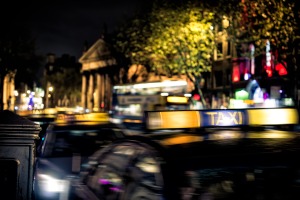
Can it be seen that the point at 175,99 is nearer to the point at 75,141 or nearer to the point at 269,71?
the point at 269,71

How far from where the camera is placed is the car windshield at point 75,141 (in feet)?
30.8

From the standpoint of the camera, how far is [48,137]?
31.6ft

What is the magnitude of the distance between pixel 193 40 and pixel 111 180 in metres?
31.0

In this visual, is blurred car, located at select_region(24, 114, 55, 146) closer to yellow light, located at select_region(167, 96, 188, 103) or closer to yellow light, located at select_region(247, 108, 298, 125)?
yellow light, located at select_region(247, 108, 298, 125)

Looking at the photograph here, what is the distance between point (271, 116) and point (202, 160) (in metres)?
1.65

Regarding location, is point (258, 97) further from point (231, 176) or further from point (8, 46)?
point (231, 176)

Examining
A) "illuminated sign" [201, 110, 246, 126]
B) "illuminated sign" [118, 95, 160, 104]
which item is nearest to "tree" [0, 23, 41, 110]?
"illuminated sign" [118, 95, 160, 104]

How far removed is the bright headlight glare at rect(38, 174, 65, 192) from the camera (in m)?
7.95

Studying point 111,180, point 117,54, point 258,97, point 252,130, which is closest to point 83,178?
point 111,180

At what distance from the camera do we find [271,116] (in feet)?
16.6

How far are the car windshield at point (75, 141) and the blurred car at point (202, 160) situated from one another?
14.2 feet

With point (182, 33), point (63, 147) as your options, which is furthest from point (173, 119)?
point (182, 33)

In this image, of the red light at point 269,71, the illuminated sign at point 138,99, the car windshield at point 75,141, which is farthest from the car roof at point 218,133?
the red light at point 269,71

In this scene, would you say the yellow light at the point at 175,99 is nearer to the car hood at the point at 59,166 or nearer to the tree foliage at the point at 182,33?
the tree foliage at the point at 182,33
